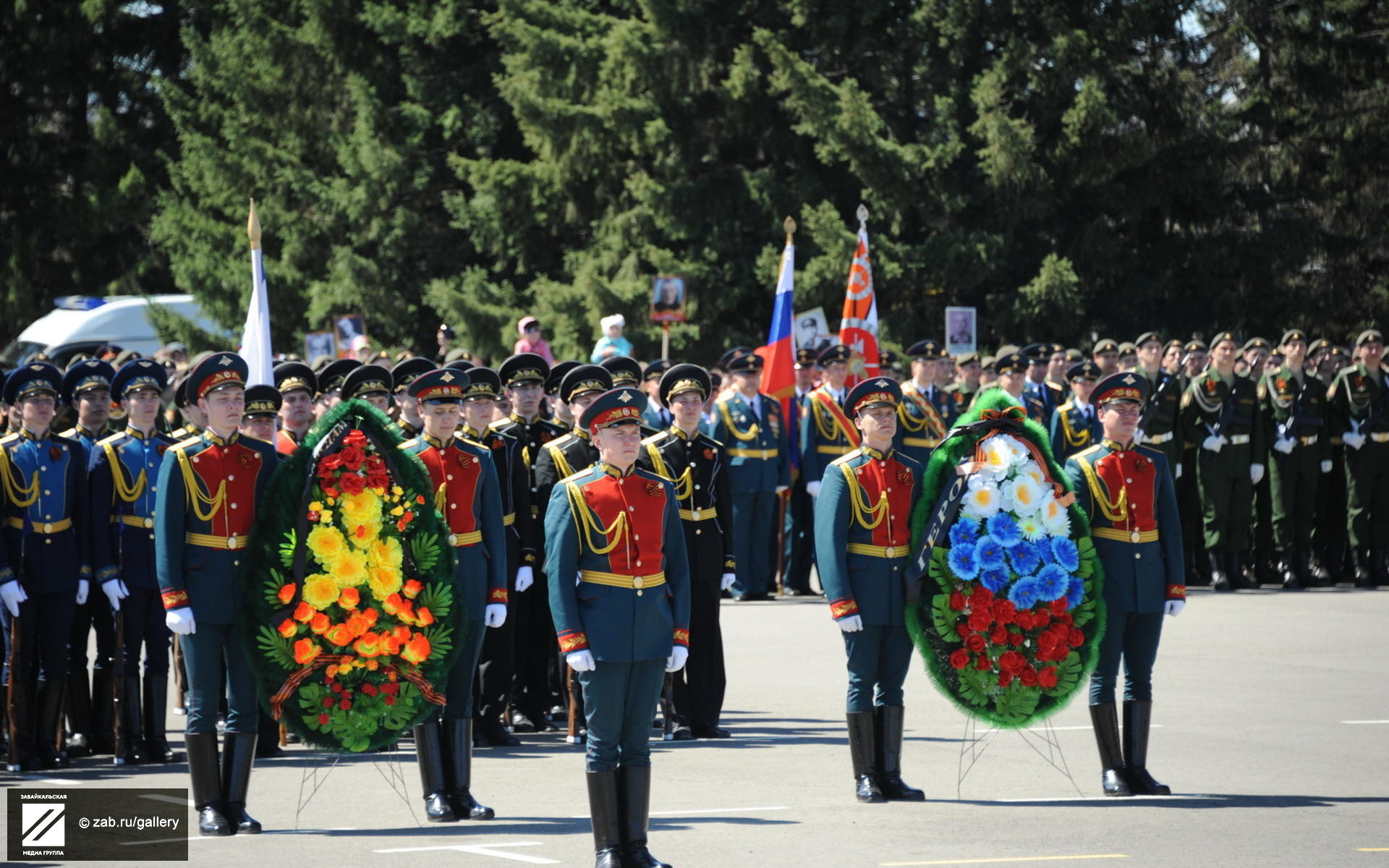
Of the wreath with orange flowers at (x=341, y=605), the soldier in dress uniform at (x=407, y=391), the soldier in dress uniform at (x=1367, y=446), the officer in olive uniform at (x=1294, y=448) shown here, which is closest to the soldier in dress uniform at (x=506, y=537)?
the soldier in dress uniform at (x=407, y=391)

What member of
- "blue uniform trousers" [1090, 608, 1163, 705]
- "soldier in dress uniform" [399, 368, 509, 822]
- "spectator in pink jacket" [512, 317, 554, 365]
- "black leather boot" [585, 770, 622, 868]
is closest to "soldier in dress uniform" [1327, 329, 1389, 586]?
"spectator in pink jacket" [512, 317, 554, 365]

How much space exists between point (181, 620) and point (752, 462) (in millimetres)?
9861

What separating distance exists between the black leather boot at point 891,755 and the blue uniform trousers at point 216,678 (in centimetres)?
298

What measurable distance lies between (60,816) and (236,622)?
1.22m

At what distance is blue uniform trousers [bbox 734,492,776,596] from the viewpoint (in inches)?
688

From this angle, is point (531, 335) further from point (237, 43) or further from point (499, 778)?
point (237, 43)

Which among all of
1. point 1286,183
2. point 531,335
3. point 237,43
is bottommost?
point 531,335

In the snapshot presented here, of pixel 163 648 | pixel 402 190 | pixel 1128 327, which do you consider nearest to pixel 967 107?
pixel 1128 327

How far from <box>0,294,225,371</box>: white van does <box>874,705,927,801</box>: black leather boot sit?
21.6 m

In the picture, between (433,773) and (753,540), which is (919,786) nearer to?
(433,773)

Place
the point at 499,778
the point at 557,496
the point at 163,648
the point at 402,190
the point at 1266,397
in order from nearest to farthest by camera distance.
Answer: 1. the point at 557,496
2. the point at 499,778
3. the point at 163,648
4. the point at 1266,397
5. the point at 402,190

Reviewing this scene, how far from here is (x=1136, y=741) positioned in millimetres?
9125

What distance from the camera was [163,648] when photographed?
1033cm

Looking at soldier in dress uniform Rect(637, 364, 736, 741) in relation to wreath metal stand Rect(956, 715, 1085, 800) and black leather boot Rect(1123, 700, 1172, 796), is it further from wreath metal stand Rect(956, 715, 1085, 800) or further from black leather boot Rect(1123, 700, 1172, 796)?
black leather boot Rect(1123, 700, 1172, 796)
